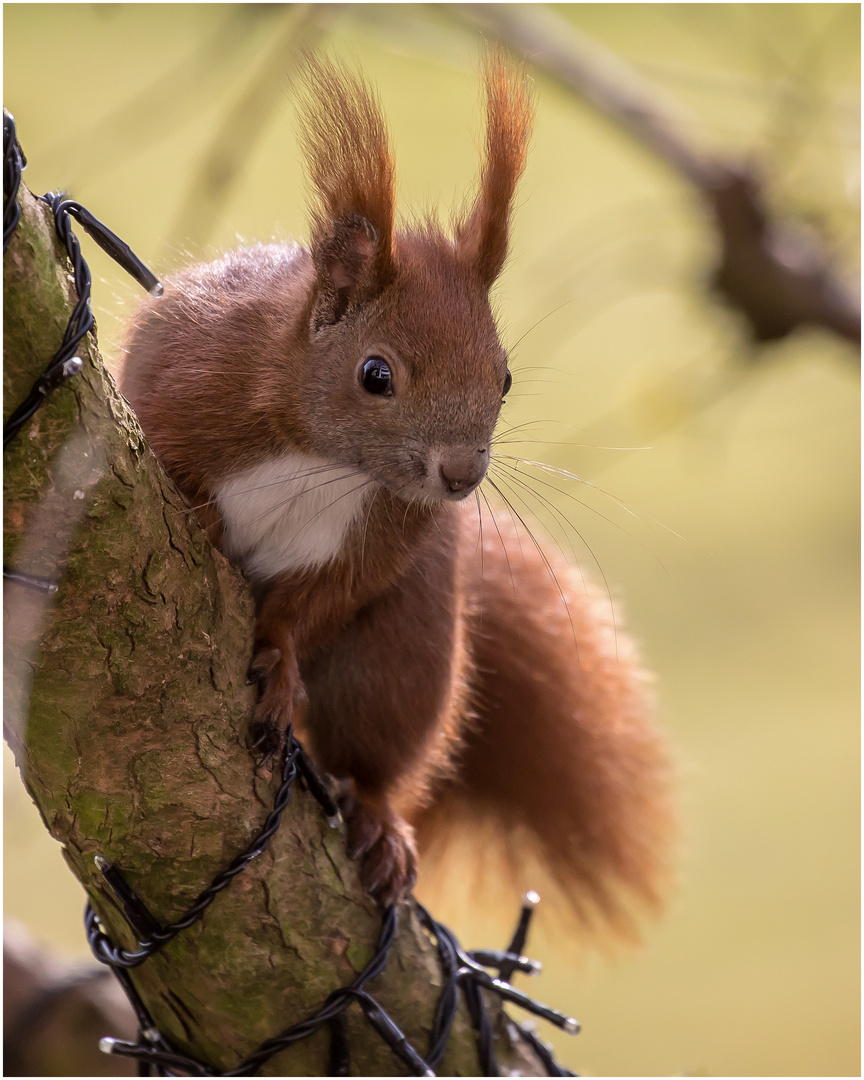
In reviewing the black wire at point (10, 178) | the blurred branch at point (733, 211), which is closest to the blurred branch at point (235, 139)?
the blurred branch at point (733, 211)

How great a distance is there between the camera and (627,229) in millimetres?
1913

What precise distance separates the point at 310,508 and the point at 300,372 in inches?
5.4

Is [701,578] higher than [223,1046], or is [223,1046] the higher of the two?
[701,578]

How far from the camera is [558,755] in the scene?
1354 millimetres

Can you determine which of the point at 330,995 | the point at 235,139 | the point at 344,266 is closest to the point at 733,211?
the point at 235,139

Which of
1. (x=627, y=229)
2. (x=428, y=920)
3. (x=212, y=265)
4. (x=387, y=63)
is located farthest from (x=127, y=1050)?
(x=387, y=63)

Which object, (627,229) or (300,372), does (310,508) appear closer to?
(300,372)

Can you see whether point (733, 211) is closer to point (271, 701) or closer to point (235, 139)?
point (235, 139)

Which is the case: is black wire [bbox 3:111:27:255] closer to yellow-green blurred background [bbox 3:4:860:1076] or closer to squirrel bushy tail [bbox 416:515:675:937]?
yellow-green blurred background [bbox 3:4:860:1076]

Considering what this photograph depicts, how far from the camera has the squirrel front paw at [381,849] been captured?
1.01 meters

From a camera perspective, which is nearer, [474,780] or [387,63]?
[474,780]

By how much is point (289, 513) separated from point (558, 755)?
1.81ft

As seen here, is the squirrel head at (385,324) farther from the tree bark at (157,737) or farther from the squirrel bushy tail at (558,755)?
the squirrel bushy tail at (558,755)

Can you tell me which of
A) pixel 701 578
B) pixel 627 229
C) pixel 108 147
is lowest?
pixel 108 147
